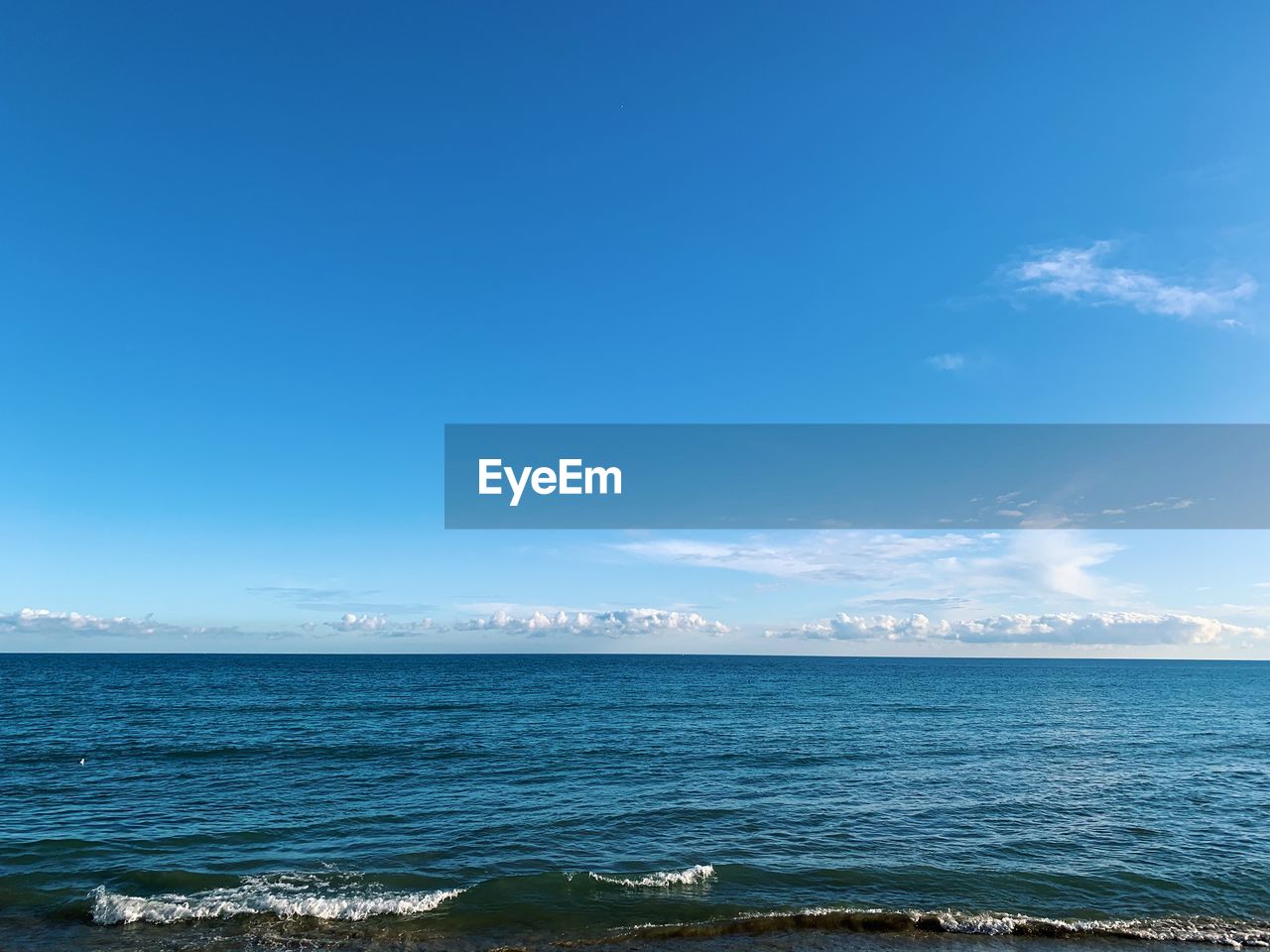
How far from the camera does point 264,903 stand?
739 inches

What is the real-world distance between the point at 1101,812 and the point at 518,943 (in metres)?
24.1

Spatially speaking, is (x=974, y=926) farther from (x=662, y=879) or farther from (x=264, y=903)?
(x=264, y=903)

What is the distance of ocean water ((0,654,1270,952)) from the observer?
17.8 metres

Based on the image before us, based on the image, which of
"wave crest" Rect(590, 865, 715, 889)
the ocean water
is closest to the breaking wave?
the ocean water

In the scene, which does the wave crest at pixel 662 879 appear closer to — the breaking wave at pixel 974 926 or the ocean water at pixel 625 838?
the ocean water at pixel 625 838

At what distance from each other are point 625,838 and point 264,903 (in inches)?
433

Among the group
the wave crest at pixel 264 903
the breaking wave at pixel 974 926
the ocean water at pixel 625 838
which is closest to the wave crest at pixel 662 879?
the ocean water at pixel 625 838

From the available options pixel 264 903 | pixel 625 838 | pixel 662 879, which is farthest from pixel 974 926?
pixel 264 903

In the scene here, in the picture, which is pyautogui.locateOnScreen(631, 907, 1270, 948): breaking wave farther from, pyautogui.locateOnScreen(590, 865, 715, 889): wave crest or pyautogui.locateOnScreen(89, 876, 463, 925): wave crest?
pyautogui.locateOnScreen(89, 876, 463, 925): wave crest

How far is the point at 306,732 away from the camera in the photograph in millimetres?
49719

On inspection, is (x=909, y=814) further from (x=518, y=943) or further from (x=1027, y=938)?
(x=518, y=943)

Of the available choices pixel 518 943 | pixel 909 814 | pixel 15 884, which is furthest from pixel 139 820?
pixel 909 814

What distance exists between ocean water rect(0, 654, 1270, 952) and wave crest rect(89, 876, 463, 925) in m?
0.07

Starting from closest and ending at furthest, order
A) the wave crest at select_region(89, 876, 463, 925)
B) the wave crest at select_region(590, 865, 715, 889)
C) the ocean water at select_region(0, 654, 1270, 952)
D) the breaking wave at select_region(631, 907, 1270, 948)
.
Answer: the breaking wave at select_region(631, 907, 1270, 948)
the ocean water at select_region(0, 654, 1270, 952)
the wave crest at select_region(89, 876, 463, 925)
the wave crest at select_region(590, 865, 715, 889)
